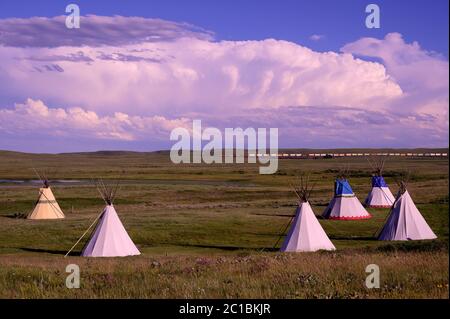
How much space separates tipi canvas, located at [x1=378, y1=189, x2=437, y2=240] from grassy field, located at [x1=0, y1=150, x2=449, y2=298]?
1.27 meters

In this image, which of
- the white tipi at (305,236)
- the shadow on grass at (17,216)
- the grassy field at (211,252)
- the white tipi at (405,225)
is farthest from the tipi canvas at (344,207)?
the shadow on grass at (17,216)

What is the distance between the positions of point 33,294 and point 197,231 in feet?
70.9

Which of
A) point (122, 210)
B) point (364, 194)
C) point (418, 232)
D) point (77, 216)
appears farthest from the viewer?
point (364, 194)

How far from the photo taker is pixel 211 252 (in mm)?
25297

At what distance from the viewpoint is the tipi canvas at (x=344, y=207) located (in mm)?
37062

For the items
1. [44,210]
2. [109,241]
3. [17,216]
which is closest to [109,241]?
[109,241]

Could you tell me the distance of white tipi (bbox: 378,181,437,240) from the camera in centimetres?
2805

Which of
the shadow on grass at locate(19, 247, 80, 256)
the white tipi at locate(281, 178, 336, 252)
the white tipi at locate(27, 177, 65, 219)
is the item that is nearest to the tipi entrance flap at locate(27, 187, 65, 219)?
the white tipi at locate(27, 177, 65, 219)

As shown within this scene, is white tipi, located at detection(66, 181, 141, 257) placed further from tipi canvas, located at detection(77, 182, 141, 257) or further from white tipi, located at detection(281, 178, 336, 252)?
white tipi, located at detection(281, 178, 336, 252)

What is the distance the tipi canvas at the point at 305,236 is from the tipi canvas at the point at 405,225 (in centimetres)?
433

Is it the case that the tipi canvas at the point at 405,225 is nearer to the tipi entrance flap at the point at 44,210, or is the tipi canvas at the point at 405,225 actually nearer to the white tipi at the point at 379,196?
the white tipi at the point at 379,196

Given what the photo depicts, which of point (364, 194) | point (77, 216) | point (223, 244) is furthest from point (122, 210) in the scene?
point (364, 194)

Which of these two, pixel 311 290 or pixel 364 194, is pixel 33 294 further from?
pixel 364 194
